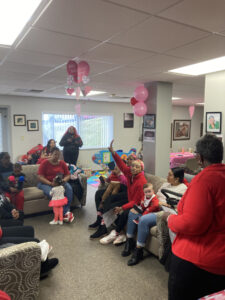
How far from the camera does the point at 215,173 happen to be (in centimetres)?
126

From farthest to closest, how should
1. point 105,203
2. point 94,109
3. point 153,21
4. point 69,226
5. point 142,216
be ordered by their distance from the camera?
point 94,109 < point 69,226 < point 105,203 < point 142,216 < point 153,21

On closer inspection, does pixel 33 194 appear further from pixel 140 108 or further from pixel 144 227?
pixel 140 108

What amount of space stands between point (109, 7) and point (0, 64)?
2252 mm

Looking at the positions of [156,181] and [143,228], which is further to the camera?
[156,181]

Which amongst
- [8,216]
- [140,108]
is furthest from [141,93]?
[8,216]

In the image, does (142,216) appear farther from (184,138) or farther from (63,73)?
(184,138)

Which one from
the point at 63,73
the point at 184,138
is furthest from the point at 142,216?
the point at 184,138

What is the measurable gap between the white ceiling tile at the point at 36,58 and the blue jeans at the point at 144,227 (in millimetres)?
→ 2168

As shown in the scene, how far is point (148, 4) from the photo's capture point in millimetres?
1497

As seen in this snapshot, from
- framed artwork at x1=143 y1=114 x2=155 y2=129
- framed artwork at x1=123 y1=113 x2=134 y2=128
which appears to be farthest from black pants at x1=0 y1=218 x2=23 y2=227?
framed artwork at x1=123 y1=113 x2=134 y2=128

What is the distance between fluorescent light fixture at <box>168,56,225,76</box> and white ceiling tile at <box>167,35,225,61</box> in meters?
0.27

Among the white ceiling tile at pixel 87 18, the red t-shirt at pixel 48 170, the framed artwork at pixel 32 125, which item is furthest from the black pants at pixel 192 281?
the framed artwork at pixel 32 125

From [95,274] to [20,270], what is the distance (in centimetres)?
100

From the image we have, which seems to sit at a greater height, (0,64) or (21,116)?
(0,64)
